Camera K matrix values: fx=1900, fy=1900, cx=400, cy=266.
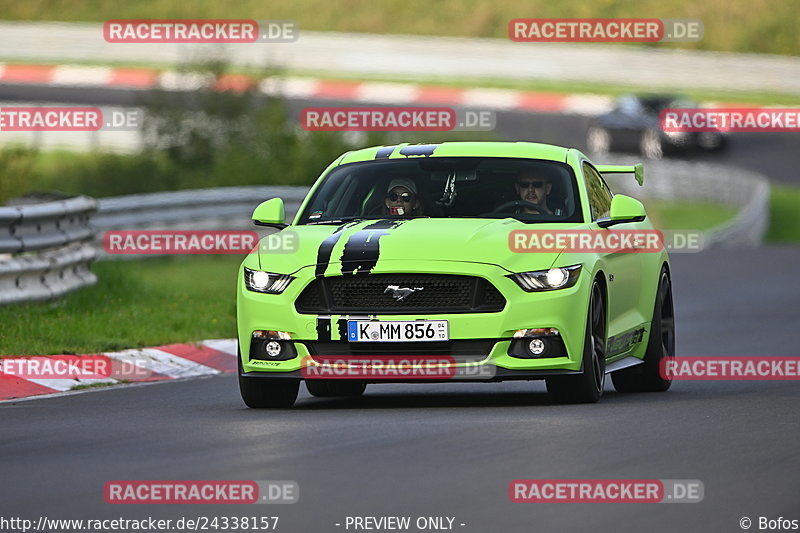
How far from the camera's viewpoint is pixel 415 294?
1027 cm

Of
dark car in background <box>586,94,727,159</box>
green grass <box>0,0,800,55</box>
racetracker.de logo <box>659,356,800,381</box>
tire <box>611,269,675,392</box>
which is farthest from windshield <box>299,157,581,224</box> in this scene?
green grass <box>0,0,800,55</box>

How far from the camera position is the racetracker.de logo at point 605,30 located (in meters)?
51.2

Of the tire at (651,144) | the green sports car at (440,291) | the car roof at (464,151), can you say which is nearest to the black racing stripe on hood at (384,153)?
the car roof at (464,151)

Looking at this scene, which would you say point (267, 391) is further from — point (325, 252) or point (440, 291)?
point (440, 291)

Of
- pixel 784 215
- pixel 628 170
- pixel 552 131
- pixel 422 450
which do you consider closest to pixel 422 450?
pixel 422 450

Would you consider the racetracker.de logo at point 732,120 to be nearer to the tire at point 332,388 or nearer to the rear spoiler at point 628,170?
the rear spoiler at point 628,170

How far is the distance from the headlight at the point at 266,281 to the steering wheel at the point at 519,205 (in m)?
1.44

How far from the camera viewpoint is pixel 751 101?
48.3 metres

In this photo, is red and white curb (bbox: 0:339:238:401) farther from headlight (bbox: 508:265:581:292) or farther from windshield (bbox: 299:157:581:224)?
headlight (bbox: 508:265:581:292)

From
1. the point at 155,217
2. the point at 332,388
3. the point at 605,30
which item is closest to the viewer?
the point at 332,388

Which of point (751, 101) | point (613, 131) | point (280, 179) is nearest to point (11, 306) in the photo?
point (280, 179)

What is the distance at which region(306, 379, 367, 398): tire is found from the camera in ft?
38.8

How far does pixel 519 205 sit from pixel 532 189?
21cm

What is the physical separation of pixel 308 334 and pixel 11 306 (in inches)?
183
